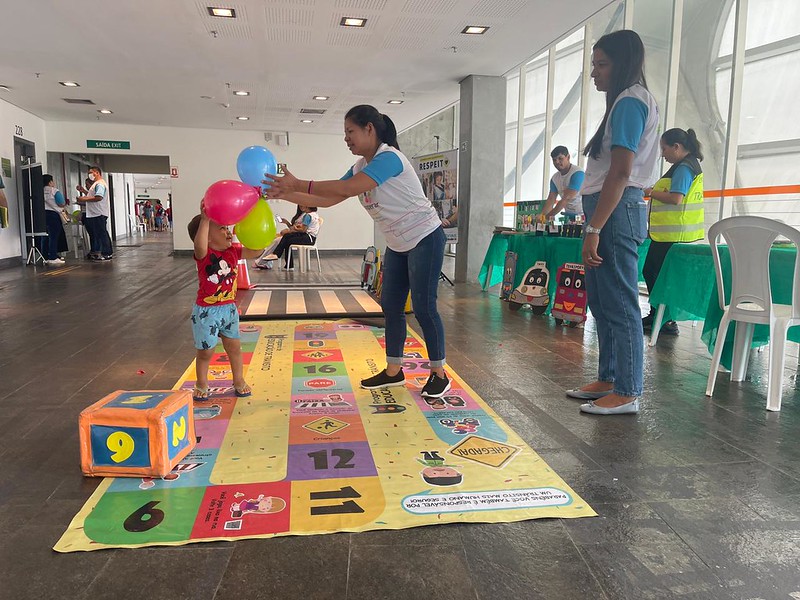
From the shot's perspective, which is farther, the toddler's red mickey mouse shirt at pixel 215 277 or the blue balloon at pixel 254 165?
the toddler's red mickey mouse shirt at pixel 215 277

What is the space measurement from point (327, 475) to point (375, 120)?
5.56 feet

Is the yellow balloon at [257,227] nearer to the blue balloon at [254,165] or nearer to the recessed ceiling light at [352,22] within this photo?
the blue balloon at [254,165]

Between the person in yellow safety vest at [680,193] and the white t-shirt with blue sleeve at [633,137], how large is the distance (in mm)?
2039

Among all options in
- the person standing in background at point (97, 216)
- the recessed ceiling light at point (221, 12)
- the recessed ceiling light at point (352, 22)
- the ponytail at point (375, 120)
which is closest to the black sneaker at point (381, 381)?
the ponytail at point (375, 120)

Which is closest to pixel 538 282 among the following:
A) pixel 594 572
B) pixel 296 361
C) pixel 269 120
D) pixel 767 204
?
pixel 767 204

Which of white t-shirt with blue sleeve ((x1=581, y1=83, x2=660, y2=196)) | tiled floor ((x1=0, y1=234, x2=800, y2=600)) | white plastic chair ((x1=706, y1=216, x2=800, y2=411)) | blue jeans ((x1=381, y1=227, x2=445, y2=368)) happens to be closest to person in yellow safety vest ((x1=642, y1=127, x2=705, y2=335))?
tiled floor ((x1=0, y1=234, x2=800, y2=600))

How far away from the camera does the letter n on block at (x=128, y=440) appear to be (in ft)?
6.54

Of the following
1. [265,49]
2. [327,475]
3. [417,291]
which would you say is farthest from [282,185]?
[265,49]

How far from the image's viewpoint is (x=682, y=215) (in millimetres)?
4418

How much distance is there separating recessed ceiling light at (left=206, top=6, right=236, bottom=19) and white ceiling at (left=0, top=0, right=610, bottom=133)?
8 cm

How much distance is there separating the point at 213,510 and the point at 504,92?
26.3 ft

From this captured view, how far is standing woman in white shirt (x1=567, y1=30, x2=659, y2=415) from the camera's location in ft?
8.21

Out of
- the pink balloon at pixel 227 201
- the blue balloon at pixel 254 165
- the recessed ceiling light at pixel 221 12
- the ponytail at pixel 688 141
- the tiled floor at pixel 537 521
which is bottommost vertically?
the tiled floor at pixel 537 521

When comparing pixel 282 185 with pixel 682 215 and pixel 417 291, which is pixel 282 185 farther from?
pixel 682 215
